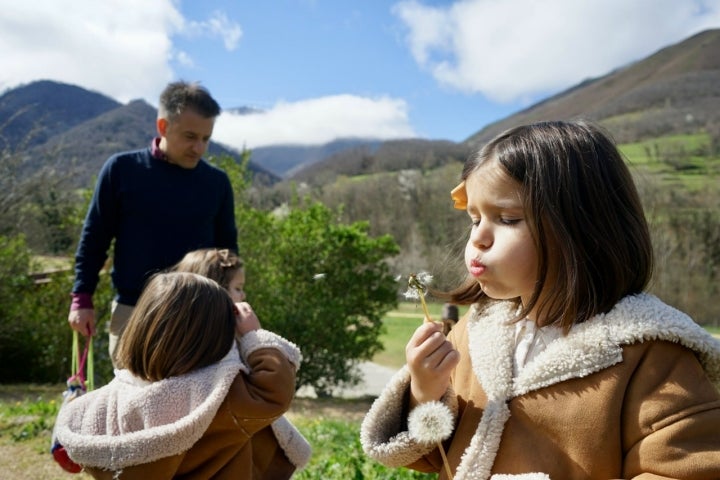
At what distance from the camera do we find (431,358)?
4.29 feet

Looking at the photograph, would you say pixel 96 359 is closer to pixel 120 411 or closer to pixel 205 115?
pixel 205 115

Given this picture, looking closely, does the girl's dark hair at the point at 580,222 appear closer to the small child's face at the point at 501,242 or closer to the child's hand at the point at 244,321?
the small child's face at the point at 501,242

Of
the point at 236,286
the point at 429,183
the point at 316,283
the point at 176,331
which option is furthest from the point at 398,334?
the point at 176,331

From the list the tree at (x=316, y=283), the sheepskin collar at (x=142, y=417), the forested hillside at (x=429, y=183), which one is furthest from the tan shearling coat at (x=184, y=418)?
the tree at (x=316, y=283)

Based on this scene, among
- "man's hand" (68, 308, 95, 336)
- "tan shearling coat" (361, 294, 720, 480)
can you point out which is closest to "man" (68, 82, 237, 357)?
"man's hand" (68, 308, 95, 336)

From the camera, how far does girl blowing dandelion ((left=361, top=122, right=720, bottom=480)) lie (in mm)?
1146

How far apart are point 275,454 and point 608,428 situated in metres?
1.64

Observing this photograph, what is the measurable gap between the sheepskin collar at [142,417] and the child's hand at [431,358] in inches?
36.1

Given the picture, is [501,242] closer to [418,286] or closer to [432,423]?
[418,286]

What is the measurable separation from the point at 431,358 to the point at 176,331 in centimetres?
111

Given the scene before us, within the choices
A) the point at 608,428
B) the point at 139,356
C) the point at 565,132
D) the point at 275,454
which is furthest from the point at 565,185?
the point at 275,454

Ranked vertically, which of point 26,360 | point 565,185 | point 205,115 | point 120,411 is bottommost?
point 26,360

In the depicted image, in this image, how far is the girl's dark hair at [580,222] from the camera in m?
1.24

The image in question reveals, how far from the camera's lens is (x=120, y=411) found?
2006 millimetres
